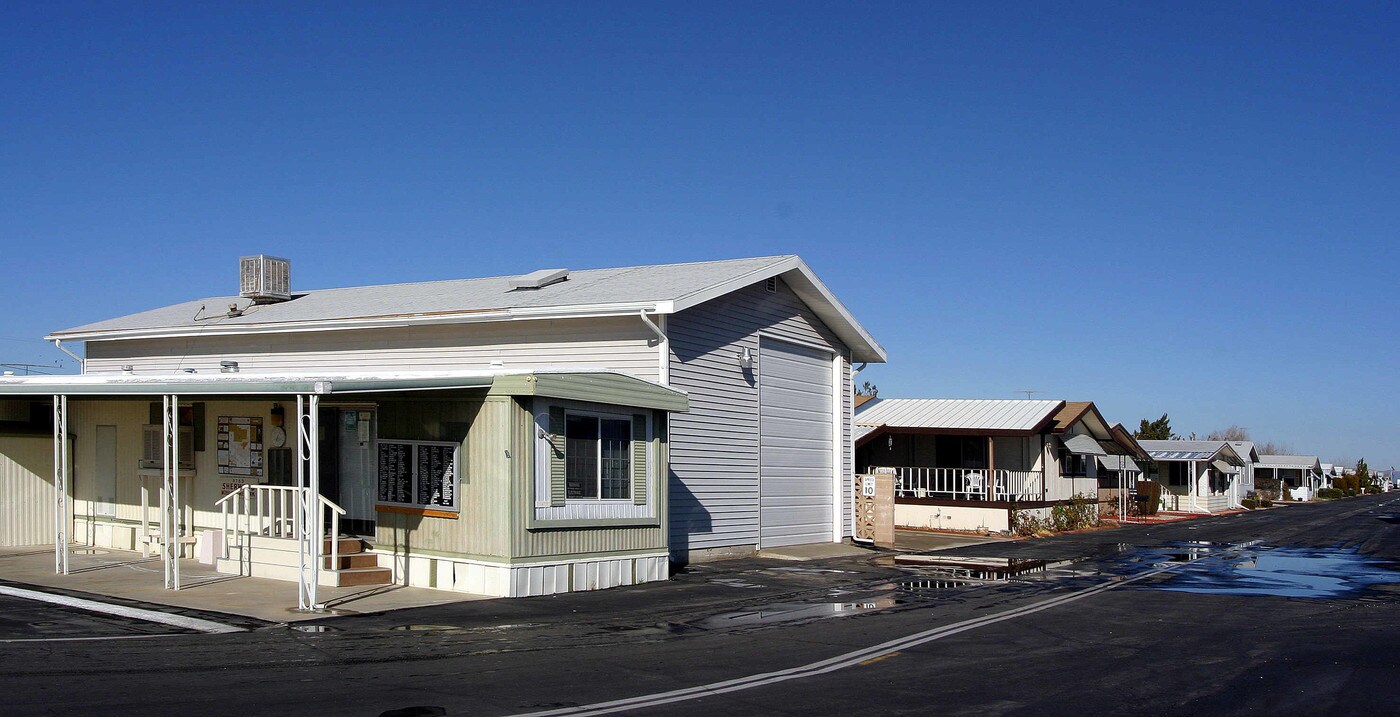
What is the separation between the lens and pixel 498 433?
48.1 feet

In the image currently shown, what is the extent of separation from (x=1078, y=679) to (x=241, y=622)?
8.33 m

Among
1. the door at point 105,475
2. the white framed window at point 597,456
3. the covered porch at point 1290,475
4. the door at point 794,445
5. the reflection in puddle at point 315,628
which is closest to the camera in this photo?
the reflection in puddle at point 315,628

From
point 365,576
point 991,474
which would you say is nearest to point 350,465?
point 365,576

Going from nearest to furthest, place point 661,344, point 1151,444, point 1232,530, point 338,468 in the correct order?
point 338,468, point 661,344, point 1232,530, point 1151,444

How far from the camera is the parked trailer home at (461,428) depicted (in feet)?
48.6

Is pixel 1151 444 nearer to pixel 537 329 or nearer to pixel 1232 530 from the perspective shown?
pixel 1232 530

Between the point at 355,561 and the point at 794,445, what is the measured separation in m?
10.2

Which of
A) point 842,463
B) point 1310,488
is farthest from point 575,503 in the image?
point 1310,488

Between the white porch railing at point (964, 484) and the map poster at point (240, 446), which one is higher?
the map poster at point (240, 446)

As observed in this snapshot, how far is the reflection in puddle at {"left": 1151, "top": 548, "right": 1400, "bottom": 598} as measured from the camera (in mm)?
17172

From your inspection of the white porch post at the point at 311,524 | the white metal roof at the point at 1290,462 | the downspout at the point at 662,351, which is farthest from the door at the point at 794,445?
the white metal roof at the point at 1290,462

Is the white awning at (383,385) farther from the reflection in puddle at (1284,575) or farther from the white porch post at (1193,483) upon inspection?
the white porch post at (1193,483)

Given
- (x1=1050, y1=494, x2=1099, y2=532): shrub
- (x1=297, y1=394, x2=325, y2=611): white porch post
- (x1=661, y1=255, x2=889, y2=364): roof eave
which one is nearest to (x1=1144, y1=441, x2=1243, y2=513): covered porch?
(x1=1050, y1=494, x2=1099, y2=532): shrub

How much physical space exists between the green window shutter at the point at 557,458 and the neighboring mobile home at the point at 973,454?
17.5m
